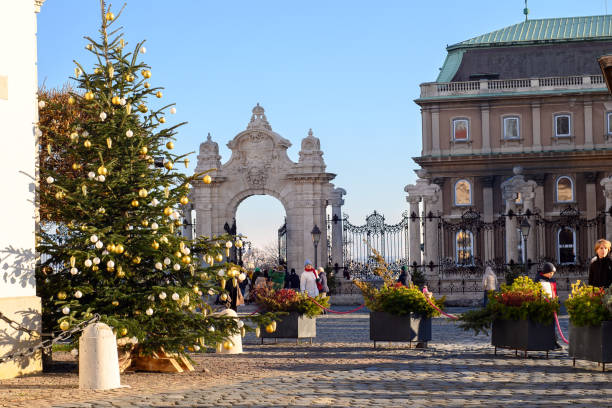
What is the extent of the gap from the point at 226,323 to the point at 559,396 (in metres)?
4.92

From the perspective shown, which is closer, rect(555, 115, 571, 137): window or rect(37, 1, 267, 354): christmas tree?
rect(37, 1, 267, 354): christmas tree

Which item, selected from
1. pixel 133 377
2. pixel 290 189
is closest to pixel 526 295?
pixel 133 377

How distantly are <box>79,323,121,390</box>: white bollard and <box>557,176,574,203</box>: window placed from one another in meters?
48.4

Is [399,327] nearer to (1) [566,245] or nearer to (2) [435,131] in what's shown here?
(1) [566,245]

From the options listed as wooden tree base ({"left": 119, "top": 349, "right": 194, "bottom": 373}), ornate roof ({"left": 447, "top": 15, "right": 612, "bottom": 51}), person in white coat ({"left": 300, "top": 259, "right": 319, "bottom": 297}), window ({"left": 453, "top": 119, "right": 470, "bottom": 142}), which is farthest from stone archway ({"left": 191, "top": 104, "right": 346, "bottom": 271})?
wooden tree base ({"left": 119, "top": 349, "right": 194, "bottom": 373})

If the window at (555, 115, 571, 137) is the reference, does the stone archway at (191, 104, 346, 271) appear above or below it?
below

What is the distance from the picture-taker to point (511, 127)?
58.3 m

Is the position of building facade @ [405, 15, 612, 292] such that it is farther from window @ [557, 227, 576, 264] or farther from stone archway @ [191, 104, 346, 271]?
stone archway @ [191, 104, 346, 271]

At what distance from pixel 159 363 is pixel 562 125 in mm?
47489

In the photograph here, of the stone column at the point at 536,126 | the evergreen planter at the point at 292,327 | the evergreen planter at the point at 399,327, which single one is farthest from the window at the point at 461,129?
the evergreen planter at the point at 399,327

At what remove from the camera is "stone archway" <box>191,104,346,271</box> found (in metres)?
40.3

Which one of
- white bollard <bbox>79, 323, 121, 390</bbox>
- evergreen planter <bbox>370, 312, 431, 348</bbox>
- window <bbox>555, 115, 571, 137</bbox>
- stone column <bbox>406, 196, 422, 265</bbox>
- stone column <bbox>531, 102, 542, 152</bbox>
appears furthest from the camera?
window <bbox>555, 115, 571, 137</bbox>

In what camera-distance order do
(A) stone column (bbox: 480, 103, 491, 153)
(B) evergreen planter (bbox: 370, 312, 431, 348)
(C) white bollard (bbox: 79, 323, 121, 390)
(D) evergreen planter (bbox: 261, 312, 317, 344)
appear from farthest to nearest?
(A) stone column (bbox: 480, 103, 491, 153), (D) evergreen planter (bbox: 261, 312, 317, 344), (B) evergreen planter (bbox: 370, 312, 431, 348), (C) white bollard (bbox: 79, 323, 121, 390)

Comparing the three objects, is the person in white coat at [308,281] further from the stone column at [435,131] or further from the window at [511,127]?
the window at [511,127]
